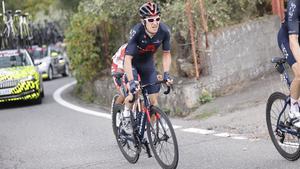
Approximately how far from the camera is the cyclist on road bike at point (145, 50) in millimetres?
6910

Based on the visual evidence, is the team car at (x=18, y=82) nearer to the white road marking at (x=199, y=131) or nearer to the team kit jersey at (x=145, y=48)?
the white road marking at (x=199, y=131)

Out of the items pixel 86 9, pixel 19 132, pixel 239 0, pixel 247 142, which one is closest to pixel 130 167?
pixel 247 142

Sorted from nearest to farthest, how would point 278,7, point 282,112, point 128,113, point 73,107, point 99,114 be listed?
point 282,112 < point 128,113 < point 99,114 < point 278,7 < point 73,107

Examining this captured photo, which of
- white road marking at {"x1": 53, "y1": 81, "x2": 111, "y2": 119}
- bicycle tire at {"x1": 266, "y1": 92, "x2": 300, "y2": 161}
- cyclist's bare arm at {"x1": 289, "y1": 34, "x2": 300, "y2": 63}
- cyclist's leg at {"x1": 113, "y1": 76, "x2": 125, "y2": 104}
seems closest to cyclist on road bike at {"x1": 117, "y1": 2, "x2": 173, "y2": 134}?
cyclist's leg at {"x1": 113, "y1": 76, "x2": 125, "y2": 104}

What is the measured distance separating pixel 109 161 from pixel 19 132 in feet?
13.9

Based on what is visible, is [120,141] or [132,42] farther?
[120,141]

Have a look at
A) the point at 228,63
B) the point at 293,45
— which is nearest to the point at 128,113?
the point at 293,45

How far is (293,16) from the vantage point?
621 cm

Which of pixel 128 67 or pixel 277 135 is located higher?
pixel 128 67

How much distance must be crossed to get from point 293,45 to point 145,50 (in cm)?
192

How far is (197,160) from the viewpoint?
7.52 metres

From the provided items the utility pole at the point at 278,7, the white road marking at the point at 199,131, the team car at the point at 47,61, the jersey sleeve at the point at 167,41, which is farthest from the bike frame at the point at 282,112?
the team car at the point at 47,61

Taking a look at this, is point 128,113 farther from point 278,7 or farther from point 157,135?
point 278,7

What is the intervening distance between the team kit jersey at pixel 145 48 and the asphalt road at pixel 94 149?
1.08 meters
